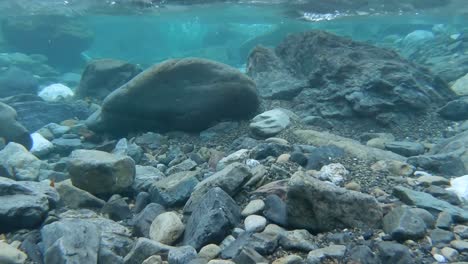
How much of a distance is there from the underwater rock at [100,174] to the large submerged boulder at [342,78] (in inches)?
Answer: 179

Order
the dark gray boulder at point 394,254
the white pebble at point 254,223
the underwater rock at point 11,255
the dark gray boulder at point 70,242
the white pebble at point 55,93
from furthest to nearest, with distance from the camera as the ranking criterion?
1. the white pebble at point 55,93
2. the white pebble at point 254,223
3. the underwater rock at point 11,255
4. the dark gray boulder at point 70,242
5. the dark gray boulder at point 394,254

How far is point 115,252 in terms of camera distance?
3566mm

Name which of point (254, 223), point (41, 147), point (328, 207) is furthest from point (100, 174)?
point (41, 147)

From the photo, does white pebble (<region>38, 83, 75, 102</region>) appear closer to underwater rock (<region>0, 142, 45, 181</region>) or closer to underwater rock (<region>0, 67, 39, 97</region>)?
underwater rock (<region>0, 67, 39, 97</region>)

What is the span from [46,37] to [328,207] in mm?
27347

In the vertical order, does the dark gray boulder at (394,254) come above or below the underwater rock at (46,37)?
above

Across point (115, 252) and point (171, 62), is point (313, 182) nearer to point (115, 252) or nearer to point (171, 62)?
point (115, 252)

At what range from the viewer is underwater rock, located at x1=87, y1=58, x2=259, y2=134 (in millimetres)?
7316

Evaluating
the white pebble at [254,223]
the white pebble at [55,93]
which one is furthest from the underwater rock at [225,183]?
the white pebble at [55,93]

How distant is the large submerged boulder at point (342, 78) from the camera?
7.96m

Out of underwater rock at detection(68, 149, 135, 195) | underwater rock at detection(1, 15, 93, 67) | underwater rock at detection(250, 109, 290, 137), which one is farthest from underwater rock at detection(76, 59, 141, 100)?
underwater rock at detection(1, 15, 93, 67)

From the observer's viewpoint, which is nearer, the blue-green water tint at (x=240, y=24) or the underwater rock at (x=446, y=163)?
the underwater rock at (x=446, y=163)

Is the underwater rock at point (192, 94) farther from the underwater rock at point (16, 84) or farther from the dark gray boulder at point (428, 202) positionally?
the underwater rock at point (16, 84)

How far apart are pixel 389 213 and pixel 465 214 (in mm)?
736
